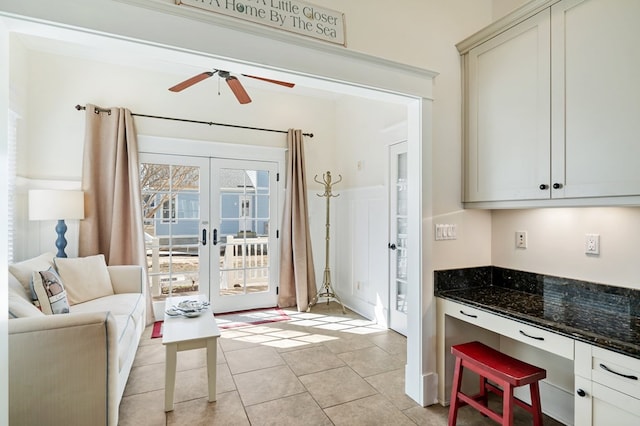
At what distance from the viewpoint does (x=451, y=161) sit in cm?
235

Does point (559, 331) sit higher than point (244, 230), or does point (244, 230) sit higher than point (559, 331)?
point (244, 230)

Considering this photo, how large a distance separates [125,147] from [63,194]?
83 cm

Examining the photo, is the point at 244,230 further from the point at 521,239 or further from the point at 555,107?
the point at 555,107

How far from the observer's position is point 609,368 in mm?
1351

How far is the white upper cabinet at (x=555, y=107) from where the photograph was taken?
1.55 meters

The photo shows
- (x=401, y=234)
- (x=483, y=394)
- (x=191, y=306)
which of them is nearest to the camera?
(x=483, y=394)

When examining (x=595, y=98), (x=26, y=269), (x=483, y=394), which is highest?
(x=595, y=98)

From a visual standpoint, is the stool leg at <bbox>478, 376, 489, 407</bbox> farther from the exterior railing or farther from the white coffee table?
the exterior railing

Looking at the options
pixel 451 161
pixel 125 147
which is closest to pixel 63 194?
pixel 125 147

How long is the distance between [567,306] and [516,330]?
1.31 ft

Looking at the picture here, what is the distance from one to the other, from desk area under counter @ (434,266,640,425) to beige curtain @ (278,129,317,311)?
2.52 metres

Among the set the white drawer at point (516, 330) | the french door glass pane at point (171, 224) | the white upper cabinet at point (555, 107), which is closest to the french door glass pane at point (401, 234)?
the white upper cabinet at point (555, 107)

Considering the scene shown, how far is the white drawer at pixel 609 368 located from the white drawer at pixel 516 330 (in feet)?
0.19

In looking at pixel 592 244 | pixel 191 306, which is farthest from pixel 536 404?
pixel 191 306
